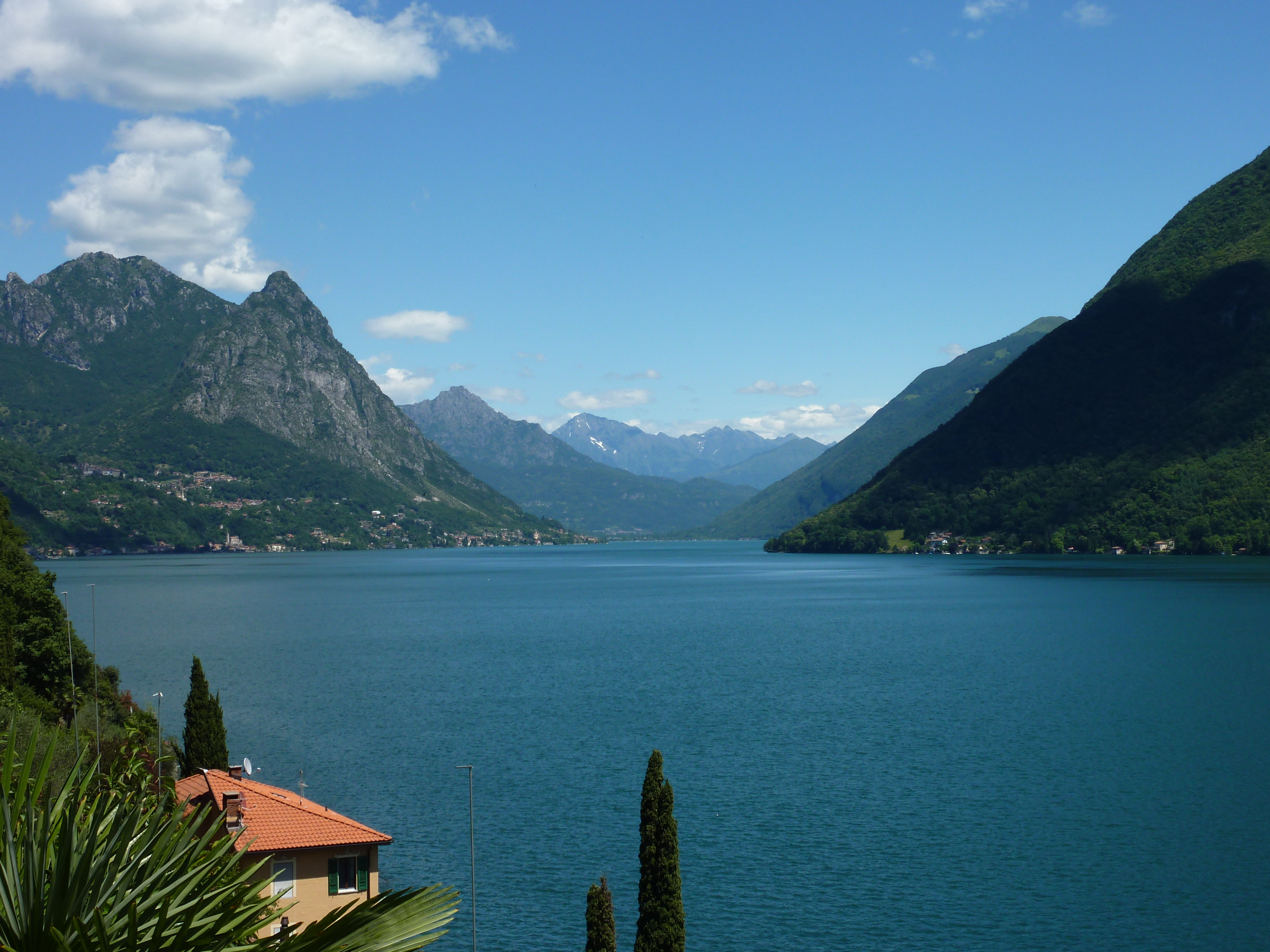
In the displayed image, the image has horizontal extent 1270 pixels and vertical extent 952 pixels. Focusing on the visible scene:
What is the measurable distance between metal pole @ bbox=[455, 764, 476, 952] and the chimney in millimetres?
6295

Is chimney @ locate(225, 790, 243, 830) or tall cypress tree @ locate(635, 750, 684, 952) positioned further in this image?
chimney @ locate(225, 790, 243, 830)

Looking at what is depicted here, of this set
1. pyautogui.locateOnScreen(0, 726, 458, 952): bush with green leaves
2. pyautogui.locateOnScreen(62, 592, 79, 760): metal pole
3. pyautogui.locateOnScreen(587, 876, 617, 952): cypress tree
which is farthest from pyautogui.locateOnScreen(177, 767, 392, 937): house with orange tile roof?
pyautogui.locateOnScreen(62, 592, 79, 760): metal pole

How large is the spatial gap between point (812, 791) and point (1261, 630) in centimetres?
6508

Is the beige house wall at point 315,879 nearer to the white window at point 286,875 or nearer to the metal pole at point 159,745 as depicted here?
the white window at point 286,875

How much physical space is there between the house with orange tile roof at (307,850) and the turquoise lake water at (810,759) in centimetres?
543

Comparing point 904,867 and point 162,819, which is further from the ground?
point 162,819

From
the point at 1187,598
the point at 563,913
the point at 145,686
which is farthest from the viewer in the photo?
the point at 1187,598

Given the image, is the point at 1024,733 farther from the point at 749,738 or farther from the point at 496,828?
the point at 496,828

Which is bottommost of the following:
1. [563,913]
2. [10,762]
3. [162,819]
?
[563,913]

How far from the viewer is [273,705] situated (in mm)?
65812

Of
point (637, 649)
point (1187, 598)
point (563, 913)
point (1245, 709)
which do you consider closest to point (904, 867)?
point (563, 913)

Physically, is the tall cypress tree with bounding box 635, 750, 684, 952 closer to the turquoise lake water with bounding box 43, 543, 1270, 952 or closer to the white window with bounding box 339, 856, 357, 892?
the turquoise lake water with bounding box 43, 543, 1270, 952

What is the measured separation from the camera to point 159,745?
130ft

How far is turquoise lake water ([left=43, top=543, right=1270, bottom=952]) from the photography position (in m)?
32.0
